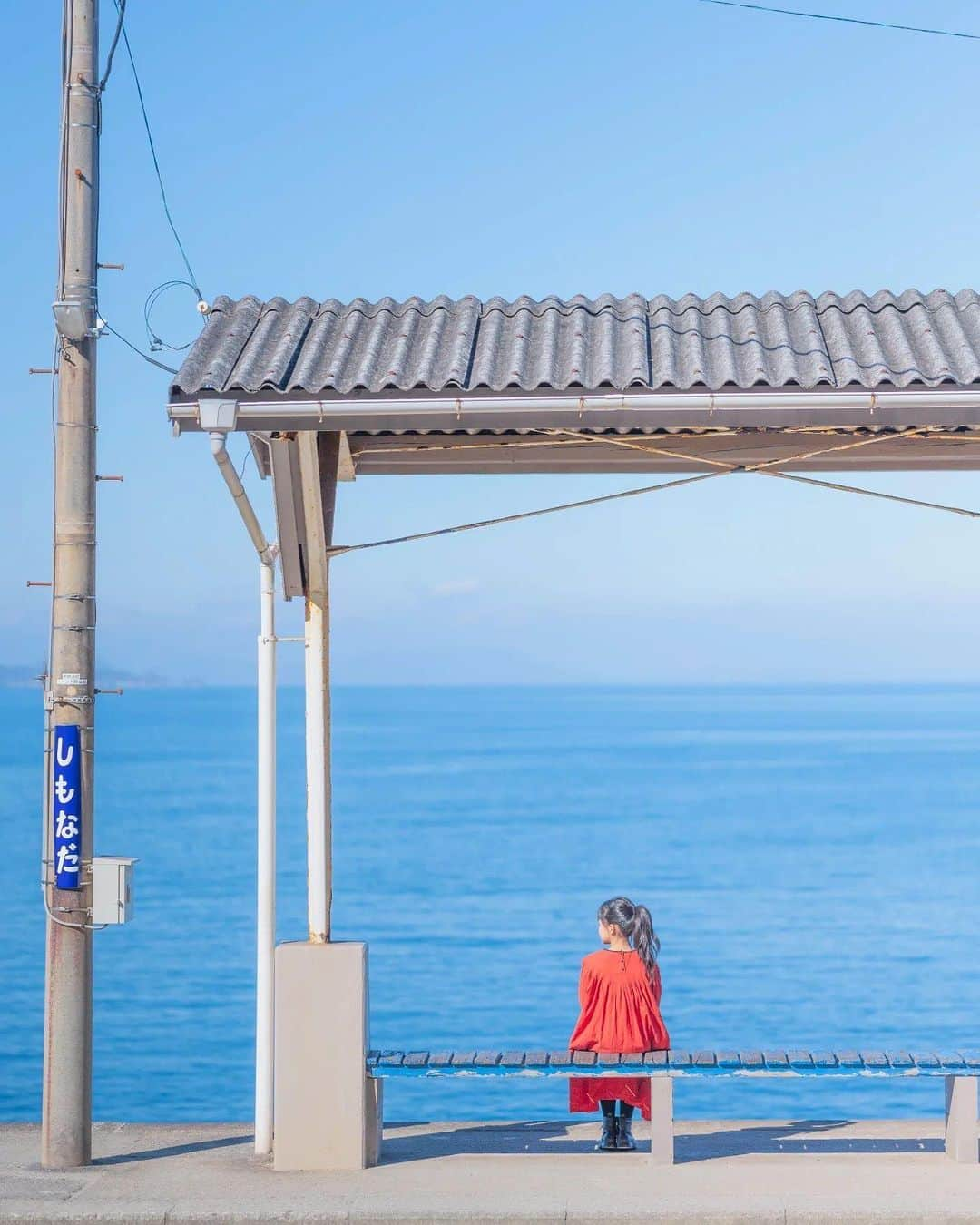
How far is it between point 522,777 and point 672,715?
94.6 metres

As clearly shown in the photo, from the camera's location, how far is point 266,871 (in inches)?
304

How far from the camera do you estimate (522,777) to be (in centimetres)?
8569

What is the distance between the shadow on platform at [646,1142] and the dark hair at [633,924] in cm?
87

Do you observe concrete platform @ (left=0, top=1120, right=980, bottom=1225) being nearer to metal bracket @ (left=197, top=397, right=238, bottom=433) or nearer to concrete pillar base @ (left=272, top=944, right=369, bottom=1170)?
concrete pillar base @ (left=272, top=944, right=369, bottom=1170)

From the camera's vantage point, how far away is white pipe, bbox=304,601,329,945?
7.30 meters

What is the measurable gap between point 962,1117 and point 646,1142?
158 centimetres

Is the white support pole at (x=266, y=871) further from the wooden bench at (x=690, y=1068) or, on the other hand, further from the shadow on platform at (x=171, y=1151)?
the wooden bench at (x=690, y=1068)

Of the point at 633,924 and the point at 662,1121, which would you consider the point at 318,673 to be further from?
the point at 662,1121

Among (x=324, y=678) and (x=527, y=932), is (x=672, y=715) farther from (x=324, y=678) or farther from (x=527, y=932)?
(x=324, y=678)

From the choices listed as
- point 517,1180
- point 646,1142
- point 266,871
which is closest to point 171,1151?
point 266,871

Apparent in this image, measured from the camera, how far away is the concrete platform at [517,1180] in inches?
256

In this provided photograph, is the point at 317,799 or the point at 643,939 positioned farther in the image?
the point at 643,939

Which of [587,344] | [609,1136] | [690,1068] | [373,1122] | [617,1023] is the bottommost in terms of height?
[609,1136]

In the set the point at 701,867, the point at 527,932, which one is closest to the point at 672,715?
the point at 701,867
